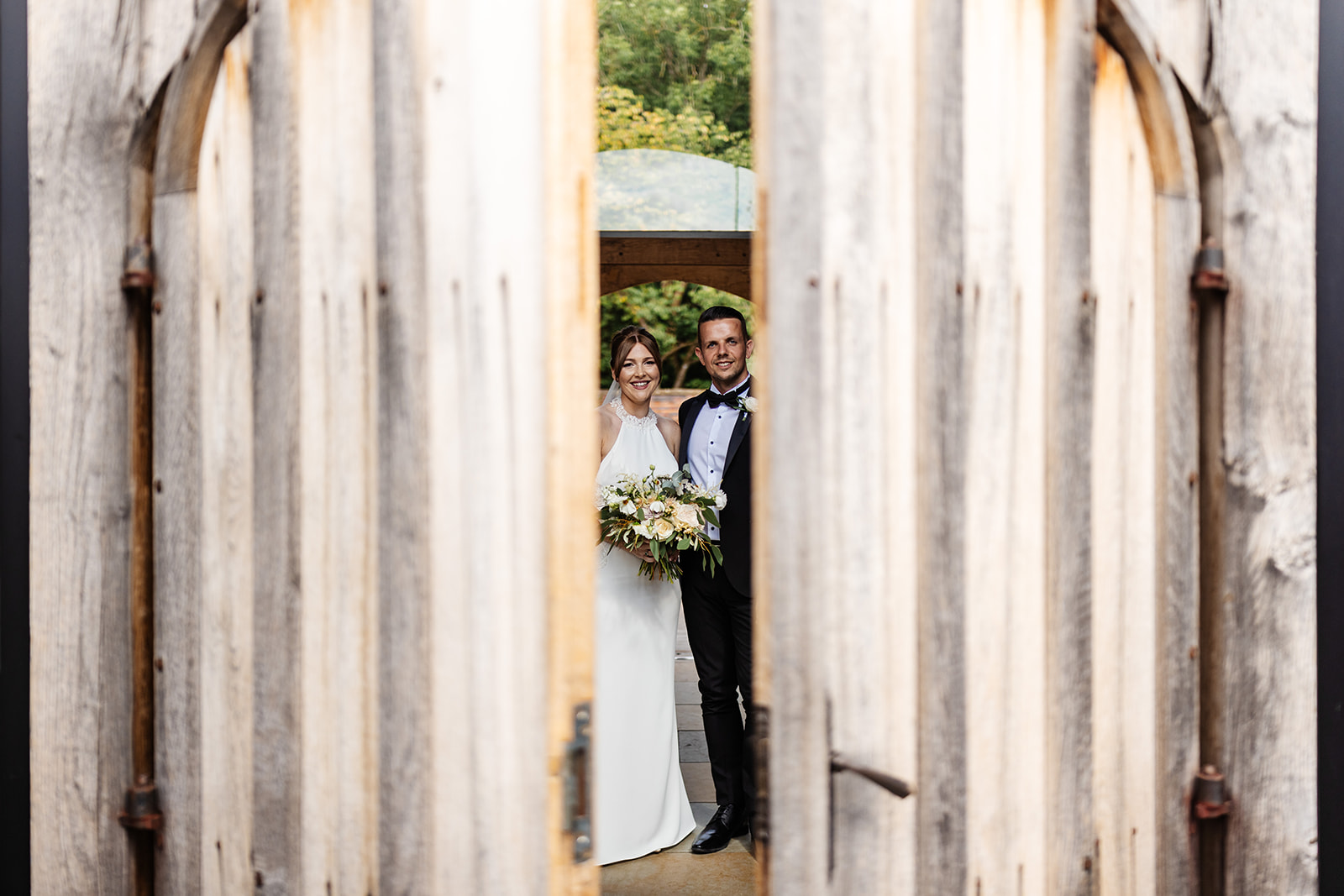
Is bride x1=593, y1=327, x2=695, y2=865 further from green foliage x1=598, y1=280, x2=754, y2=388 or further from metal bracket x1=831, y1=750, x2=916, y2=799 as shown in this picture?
green foliage x1=598, y1=280, x2=754, y2=388

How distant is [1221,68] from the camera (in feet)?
4.98

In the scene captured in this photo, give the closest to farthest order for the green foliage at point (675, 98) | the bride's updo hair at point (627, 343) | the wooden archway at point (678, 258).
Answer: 1. the bride's updo hair at point (627, 343)
2. the wooden archway at point (678, 258)
3. the green foliage at point (675, 98)

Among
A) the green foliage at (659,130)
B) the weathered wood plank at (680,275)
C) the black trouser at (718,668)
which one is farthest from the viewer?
the green foliage at (659,130)

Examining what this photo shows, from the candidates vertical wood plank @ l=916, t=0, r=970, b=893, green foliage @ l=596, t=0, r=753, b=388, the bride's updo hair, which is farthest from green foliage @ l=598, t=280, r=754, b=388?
vertical wood plank @ l=916, t=0, r=970, b=893

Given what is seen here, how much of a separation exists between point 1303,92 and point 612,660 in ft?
9.07

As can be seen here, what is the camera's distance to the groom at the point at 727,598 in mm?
3373

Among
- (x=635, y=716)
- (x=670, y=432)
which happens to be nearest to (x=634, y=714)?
(x=635, y=716)

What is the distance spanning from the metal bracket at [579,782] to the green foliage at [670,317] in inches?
565

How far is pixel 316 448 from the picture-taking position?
4.81 feet

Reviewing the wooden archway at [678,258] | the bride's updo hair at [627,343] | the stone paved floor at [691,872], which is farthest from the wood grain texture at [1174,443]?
the wooden archway at [678,258]

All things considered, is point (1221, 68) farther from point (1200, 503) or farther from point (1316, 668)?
point (1316, 668)

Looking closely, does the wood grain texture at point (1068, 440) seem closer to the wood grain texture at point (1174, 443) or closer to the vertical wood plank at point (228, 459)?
the wood grain texture at point (1174, 443)

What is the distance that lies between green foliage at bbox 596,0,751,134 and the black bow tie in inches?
651

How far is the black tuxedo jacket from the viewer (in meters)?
3.33
